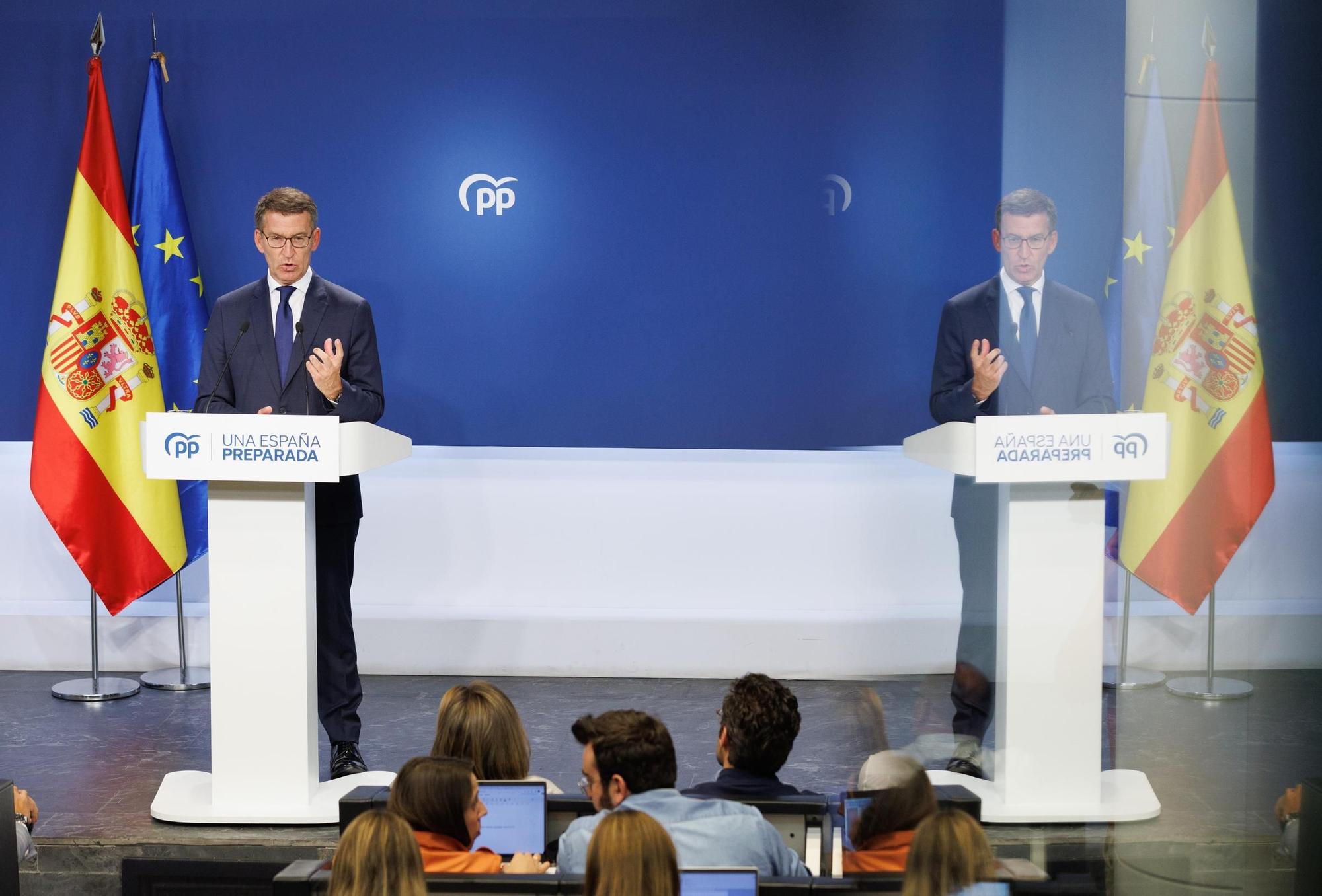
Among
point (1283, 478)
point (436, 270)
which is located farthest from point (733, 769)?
point (436, 270)

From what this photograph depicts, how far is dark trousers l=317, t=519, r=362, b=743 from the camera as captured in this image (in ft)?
11.2

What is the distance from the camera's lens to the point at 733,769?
231 centimetres

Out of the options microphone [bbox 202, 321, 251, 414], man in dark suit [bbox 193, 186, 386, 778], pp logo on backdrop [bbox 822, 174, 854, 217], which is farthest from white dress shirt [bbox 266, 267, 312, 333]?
pp logo on backdrop [bbox 822, 174, 854, 217]

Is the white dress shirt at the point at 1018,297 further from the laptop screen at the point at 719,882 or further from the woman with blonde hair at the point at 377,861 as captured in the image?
the woman with blonde hair at the point at 377,861

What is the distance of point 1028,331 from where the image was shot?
89cm

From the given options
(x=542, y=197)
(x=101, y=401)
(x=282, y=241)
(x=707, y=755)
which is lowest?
(x=707, y=755)

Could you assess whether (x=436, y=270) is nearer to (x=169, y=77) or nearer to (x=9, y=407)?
(x=169, y=77)

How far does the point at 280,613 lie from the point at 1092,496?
2013mm

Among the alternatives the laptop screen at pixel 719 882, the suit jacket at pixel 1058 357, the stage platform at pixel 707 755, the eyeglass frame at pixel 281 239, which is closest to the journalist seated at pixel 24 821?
the stage platform at pixel 707 755

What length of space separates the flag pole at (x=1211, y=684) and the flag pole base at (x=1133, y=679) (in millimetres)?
27

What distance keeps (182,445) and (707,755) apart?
174cm

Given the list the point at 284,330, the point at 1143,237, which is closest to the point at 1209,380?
the point at 1143,237

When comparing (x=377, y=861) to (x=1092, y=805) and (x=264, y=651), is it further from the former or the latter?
(x=264, y=651)

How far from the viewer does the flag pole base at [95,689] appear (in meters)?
4.50
